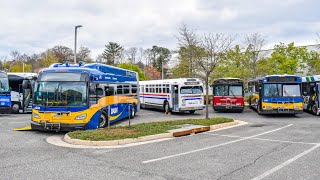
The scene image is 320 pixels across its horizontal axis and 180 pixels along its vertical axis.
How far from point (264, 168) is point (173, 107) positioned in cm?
1648

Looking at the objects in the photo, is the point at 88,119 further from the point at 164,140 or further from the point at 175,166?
the point at 175,166

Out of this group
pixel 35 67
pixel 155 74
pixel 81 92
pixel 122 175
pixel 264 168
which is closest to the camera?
pixel 122 175

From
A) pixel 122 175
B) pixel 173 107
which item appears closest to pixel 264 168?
pixel 122 175

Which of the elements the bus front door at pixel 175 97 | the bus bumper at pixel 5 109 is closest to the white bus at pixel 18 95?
the bus bumper at pixel 5 109

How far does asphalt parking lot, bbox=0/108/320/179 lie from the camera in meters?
6.95

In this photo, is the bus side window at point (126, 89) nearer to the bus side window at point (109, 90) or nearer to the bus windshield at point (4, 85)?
the bus side window at point (109, 90)

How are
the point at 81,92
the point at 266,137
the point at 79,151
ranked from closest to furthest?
the point at 79,151 < the point at 266,137 < the point at 81,92

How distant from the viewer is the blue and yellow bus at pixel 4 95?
22406 mm

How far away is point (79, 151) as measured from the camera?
9.58 m

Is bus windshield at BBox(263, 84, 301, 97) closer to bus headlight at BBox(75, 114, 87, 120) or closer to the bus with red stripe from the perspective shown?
the bus with red stripe

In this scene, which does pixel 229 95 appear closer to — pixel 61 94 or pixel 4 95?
pixel 61 94

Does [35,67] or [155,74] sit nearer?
[35,67]

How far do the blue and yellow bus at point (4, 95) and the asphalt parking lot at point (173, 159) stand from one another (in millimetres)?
11755

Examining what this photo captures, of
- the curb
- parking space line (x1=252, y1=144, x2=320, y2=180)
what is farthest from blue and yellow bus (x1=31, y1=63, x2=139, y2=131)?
parking space line (x1=252, y1=144, x2=320, y2=180)
